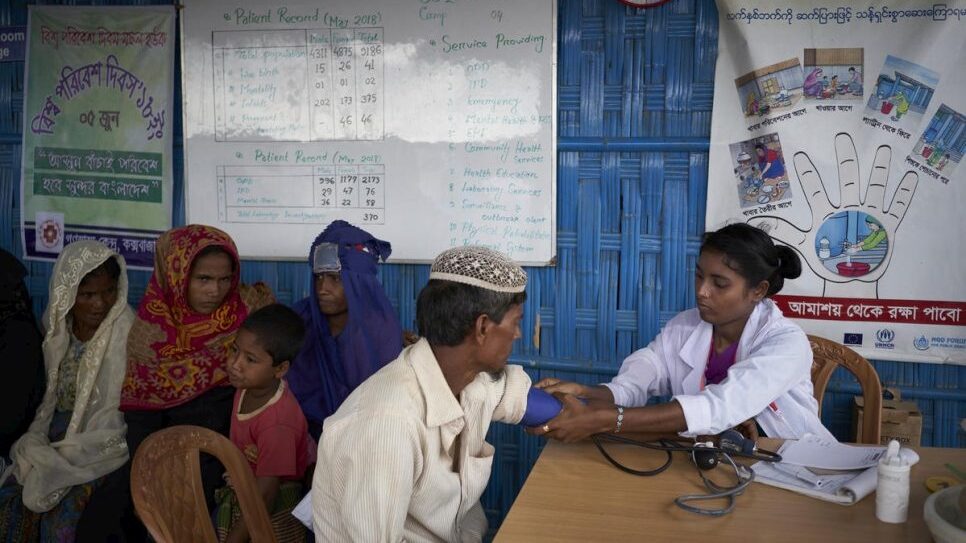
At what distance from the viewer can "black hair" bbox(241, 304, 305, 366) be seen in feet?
9.50

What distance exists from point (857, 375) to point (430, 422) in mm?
1800

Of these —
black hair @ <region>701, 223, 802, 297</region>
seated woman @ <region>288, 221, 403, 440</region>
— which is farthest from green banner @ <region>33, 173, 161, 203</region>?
black hair @ <region>701, 223, 802, 297</region>

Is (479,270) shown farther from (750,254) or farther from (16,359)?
(16,359)

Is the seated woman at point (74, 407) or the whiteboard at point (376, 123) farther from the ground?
the whiteboard at point (376, 123)

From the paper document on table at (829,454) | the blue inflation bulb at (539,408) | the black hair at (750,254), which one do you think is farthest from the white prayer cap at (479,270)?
the black hair at (750,254)

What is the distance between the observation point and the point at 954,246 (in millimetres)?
3283

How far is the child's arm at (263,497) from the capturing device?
258cm

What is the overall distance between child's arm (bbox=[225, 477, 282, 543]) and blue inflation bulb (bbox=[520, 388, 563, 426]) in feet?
3.08

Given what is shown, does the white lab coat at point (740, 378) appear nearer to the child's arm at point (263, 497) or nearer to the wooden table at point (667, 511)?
the wooden table at point (667, 511)

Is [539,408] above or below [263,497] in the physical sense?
above

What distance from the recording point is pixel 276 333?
2.91m

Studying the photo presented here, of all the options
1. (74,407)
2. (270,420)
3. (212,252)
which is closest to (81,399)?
(74,407)

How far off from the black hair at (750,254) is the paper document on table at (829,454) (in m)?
0.57

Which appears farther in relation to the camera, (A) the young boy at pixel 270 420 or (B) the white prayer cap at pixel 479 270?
(A) the young boy at pixel 270 420
